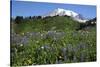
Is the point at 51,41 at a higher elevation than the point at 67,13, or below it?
below

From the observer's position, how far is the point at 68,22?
2215mm

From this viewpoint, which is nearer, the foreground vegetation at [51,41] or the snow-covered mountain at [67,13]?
the foreground vegetation at [51,41]

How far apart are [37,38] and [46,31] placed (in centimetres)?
12

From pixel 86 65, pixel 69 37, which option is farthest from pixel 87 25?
pixel 86 65

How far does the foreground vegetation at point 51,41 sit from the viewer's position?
202cm

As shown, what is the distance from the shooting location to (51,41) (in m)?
2.14

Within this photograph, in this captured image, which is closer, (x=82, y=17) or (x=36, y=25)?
(x=36, y=25)

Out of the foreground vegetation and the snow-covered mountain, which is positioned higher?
the snow-covered mountain

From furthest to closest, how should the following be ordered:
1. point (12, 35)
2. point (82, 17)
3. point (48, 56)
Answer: point (82, 17), point (48, 56), point (12, 35)

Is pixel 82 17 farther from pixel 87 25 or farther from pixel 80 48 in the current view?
pixel 80 48

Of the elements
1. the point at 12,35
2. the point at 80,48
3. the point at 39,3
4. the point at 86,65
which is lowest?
the point at 86,65

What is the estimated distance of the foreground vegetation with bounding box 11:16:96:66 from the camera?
202 centimetres

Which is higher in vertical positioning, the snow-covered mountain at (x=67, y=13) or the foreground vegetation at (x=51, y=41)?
the snow-covered mountain at (x=67, y=13)

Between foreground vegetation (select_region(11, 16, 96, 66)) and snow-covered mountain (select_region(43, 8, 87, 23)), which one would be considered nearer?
foreground vegetation (select_region(11, 16, 96, 66))
